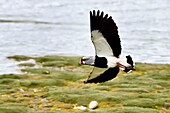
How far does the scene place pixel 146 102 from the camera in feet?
63.4

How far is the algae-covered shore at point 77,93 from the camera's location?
19.1 meters

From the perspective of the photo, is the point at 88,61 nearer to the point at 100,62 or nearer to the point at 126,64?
the point at 100,62

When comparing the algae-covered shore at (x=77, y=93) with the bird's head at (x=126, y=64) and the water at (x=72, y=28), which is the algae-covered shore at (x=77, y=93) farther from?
the water at (x=72, y=28)

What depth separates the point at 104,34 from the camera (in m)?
14.3

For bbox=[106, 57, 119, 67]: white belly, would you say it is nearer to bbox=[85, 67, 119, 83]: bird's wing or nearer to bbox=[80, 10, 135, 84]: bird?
bbox=[80, 10, 135, 84]: bird

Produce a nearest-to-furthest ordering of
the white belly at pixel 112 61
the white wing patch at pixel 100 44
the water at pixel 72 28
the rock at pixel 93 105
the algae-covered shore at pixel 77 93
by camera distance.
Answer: the white wing patch at pixel 100 44 < the white belly at pixel 112 61 < the algae-covered shore at pixel 77 93 < the rock at pixel 93 105 < the water at pixel 72 28

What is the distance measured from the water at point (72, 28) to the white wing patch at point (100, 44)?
17.0 meters

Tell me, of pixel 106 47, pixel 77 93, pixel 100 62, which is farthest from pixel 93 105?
pixel 106 47

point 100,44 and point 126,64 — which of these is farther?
point 100,44

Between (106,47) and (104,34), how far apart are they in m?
0.56

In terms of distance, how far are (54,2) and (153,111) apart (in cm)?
9349

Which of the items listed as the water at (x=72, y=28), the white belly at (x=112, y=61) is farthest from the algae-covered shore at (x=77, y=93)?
the water at (x=72, y=28)

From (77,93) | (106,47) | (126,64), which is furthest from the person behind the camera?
(77,93)

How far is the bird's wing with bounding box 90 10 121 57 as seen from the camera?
14.1 m
